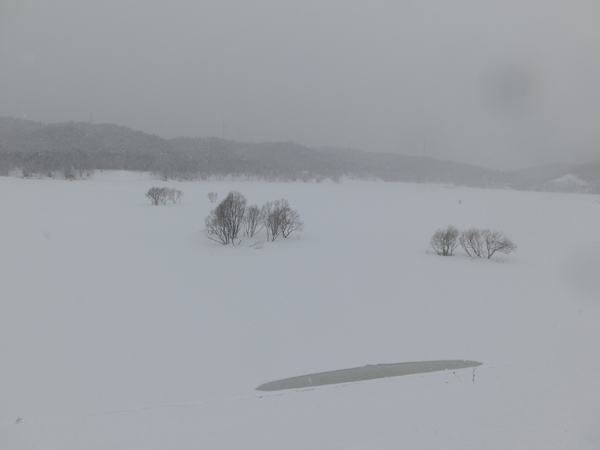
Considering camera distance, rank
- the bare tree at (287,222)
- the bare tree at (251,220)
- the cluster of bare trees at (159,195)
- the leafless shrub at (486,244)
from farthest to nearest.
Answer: the cluster of bare trees at (159,195), the bare tree at (251,220), the bare tree at (287,222), the leafless shrub at (486,244)

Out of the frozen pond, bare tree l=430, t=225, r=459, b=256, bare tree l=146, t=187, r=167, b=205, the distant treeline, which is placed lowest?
the frozen pond

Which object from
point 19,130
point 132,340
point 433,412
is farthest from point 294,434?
point 19,130

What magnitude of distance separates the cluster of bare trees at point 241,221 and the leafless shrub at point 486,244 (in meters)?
10.4

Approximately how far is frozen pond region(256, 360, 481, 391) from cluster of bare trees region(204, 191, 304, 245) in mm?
13628

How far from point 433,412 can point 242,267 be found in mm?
10836

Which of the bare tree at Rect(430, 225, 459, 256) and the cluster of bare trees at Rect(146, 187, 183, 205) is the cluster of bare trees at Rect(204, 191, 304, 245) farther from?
the cluster of bare trees at Rect(146, 187, 183, 205)

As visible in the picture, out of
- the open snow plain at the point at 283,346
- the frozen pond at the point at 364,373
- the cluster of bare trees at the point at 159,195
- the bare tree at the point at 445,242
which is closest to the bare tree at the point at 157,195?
the cluster of bare trees at the point at 159,195

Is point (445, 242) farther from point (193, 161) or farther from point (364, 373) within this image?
point (193, 161)

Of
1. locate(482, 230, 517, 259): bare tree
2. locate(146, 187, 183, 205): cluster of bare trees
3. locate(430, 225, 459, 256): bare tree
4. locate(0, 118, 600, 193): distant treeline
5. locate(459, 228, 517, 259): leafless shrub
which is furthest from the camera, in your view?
locate(0, 118, 600, 193): distant treeline

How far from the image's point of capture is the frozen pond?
22.8ft

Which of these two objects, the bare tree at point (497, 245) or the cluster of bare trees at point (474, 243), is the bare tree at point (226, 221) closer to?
the cluster of bare trees at point (474, 243)

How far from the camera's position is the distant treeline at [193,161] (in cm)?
8212

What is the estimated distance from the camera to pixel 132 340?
8.26m

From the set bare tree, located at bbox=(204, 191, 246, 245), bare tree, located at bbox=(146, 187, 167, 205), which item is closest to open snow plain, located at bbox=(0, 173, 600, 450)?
bare tree, located at bbox=(204, 191, 246, 245)
